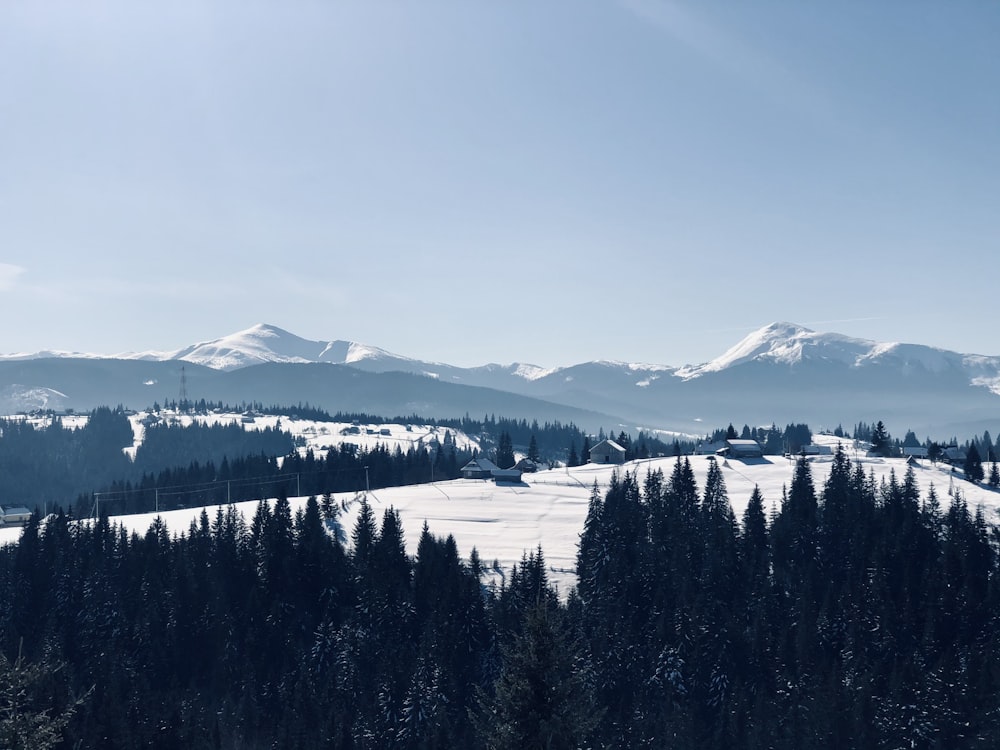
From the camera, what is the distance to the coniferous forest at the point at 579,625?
291 feet

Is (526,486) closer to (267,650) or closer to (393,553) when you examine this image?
(393,553)

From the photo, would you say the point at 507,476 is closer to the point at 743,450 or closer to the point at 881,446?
the point at 743,450

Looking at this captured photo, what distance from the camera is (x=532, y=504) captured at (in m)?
154

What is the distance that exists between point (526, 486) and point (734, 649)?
7094cm

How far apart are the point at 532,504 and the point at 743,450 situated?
55.1 metres

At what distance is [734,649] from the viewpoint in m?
103

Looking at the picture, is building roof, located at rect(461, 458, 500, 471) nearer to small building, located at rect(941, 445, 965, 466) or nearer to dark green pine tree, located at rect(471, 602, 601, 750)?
small building, located at rect(941, 445, 965, 466)

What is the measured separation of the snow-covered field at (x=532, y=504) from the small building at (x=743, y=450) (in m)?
3.13

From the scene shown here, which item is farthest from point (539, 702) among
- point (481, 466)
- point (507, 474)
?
point (481, 466)

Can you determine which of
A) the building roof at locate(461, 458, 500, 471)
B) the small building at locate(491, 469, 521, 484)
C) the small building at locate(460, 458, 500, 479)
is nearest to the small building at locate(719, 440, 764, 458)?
the small building at locate(491, 469, 521, 484)

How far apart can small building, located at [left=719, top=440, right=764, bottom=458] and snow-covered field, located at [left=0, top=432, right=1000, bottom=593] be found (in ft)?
10.3

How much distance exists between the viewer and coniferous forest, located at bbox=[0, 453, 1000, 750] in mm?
88812

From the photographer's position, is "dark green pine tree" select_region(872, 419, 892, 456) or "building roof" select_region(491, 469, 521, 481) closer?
"building roof" select_region(491, 469, 521, 481)

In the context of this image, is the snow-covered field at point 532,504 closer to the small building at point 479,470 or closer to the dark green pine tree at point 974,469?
the dark green pine tree at point 974,469
